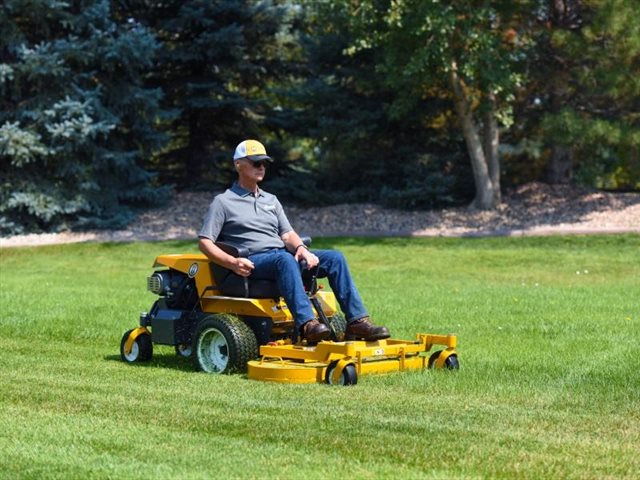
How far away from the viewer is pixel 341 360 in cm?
829

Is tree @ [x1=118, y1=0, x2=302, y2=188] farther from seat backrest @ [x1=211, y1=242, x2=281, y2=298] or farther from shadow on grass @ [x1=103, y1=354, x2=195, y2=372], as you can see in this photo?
seat backrest @ [x1=211, y1=242, x2=281, y2=298]

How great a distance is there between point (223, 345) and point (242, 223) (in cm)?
96

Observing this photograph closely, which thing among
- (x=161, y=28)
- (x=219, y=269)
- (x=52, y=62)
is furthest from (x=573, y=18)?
(x=219, y=269)

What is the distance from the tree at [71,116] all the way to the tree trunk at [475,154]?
6.60 metres

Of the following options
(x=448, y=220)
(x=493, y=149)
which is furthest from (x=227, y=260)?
(x=493, y=149)

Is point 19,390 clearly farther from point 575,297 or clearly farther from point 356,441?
point 575,297

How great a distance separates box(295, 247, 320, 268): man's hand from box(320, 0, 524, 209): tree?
14.4m

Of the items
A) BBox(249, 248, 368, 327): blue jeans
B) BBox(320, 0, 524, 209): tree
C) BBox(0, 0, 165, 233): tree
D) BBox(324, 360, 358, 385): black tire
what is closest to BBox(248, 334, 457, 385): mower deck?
BBox(324, 360, 358, 385): black tire

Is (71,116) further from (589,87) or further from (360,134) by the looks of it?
(589,87)

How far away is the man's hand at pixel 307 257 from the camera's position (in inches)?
350

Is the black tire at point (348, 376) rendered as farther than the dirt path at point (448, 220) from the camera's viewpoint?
No

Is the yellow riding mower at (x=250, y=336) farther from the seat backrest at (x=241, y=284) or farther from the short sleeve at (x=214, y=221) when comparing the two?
the short sleeve at (x=214, y=221)

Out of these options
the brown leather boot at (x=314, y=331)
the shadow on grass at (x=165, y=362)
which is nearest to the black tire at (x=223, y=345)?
the shadow on grass at (x=165, y=362)

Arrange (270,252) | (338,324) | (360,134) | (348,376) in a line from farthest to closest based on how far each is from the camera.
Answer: (360,134), (338,324), (270,252), (348,376)
